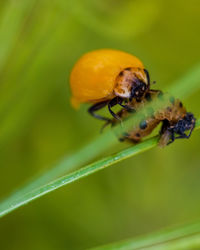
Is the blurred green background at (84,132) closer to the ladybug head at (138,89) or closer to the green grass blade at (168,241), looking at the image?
the ladybug head at (138,89)

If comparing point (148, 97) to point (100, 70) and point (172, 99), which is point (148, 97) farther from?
point (100, 70)

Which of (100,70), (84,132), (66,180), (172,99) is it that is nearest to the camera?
(66,180)

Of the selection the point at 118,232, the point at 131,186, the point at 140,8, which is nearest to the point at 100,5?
the point at 140,8

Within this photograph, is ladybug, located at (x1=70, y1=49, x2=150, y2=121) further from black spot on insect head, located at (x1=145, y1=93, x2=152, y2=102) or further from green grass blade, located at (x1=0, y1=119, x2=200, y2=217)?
green grass blade, located at (x1=0, y1=119, x2=200, y2=217)

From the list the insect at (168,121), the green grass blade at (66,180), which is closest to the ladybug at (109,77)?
the insect at (168,121)

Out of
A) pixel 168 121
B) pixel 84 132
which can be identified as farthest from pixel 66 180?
pixel 84 132
